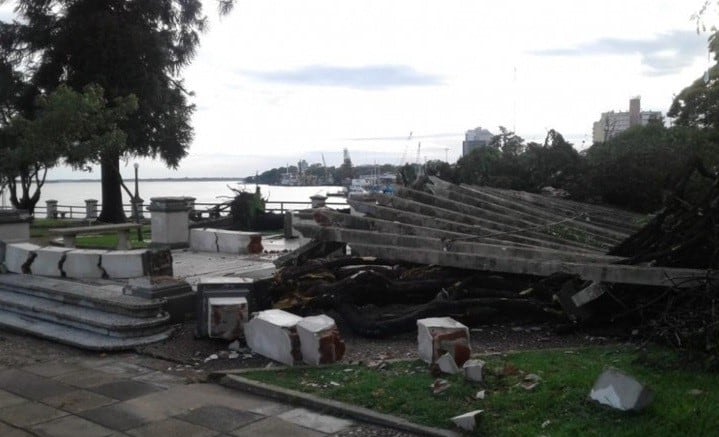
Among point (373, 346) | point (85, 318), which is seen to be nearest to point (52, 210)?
point (85, 318)

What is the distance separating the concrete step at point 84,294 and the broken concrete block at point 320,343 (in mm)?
2764

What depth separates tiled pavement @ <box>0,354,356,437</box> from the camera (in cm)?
513

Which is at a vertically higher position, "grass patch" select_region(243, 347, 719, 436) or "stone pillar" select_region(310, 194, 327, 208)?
"stone pillar" select_region(310, 194, 327, 208)

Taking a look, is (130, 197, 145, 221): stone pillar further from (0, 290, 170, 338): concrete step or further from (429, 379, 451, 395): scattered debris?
(429, 379, 451, 395): scattered debris

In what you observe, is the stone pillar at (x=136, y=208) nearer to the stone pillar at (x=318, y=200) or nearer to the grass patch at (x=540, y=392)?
the stone pillar at (x=318, y=200)

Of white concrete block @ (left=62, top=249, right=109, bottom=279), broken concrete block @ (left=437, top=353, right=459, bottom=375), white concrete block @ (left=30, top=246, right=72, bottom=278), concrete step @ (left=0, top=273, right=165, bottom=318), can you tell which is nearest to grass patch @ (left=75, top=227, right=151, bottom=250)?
white concrete block @ (left=30, top=246, right=72, bottom=278)

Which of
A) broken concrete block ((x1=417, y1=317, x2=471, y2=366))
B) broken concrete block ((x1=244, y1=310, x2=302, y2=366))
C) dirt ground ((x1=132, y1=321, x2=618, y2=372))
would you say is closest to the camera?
broken concrete block ((x1=417, y1=317, x2=471, y2=366))

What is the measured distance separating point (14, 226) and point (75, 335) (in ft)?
19.4

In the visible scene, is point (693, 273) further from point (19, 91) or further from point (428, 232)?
point (19, 91)

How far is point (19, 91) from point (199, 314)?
2471cm

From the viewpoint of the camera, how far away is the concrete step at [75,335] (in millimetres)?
7922

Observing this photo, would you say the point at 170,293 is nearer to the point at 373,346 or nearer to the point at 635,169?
the point at 373,346

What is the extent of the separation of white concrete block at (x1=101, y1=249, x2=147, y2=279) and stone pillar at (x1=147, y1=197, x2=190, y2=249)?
4.10 meters

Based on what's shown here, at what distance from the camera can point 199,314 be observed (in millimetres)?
8000
